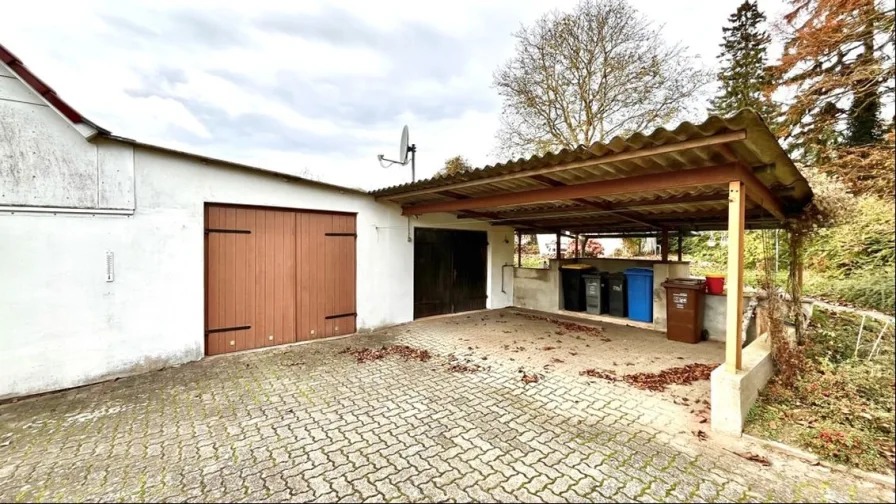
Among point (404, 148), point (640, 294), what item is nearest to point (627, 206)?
point (640, 294)

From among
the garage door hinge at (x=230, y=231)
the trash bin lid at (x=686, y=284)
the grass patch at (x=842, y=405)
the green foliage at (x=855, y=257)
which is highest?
the garage door hinge at (x=230, y=231)

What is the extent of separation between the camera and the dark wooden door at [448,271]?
7.13m

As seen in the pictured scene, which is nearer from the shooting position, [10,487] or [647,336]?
[10,487]

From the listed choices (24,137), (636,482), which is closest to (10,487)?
(24,137)

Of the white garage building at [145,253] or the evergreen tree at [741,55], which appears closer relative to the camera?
the white garage building at [145,253]

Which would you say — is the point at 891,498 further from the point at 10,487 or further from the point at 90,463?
the point at 10,487

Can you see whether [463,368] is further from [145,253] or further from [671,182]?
[145,253]

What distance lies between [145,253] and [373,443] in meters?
3.71

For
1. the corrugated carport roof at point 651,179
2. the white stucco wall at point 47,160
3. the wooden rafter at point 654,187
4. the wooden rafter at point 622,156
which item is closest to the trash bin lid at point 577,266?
the corrugated carport roof at point 651,179

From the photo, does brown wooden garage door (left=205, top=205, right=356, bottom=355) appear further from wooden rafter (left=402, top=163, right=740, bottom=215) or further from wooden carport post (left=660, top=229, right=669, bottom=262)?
wooden carport post (left=660, top=229, right=669, bottom=262)

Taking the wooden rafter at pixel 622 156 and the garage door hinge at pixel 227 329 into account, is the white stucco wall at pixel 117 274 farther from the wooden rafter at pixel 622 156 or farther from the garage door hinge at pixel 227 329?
the wooden rafter at pixel 622 156

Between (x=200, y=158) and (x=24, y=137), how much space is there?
4.75 feet

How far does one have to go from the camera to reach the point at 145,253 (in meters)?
4.07

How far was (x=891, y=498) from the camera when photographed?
185 centimetres
